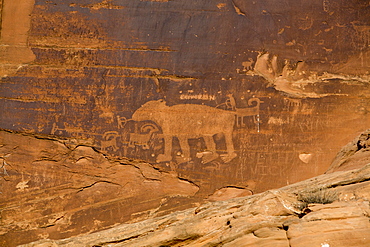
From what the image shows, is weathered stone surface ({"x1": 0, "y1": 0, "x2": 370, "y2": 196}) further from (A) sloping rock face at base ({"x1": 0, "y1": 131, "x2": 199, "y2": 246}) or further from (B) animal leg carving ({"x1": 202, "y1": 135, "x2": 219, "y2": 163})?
(A) sloping rock face at base ({"x1": 0, "y1": 131, "x2": 199, "y2": 246})

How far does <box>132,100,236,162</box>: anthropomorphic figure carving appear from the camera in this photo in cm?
430

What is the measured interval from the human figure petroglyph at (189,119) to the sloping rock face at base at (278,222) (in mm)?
1066

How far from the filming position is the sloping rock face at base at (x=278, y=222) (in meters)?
2.52

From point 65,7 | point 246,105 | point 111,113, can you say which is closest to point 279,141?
point 246,105

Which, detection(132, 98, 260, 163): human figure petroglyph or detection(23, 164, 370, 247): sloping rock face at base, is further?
detection(132, 98, 260, 163): human figure petroglyph

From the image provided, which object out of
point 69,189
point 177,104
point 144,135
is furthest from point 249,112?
point 69,189

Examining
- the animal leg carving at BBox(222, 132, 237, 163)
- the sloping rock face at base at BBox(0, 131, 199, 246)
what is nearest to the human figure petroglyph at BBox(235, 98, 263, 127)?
the animal leg carving at BBox(222, 132, 237, 163)

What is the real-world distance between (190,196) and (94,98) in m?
1.90

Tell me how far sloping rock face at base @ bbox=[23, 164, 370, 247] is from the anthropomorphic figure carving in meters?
1.07

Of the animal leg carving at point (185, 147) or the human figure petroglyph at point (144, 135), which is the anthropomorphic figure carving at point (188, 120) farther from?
the human figure petroglyph at point (144, 135)

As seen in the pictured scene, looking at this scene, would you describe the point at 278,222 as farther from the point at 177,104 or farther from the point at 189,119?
the point at 177,104

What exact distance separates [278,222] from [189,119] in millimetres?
1948

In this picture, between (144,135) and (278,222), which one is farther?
(144,135)

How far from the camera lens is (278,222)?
278 centimetres
